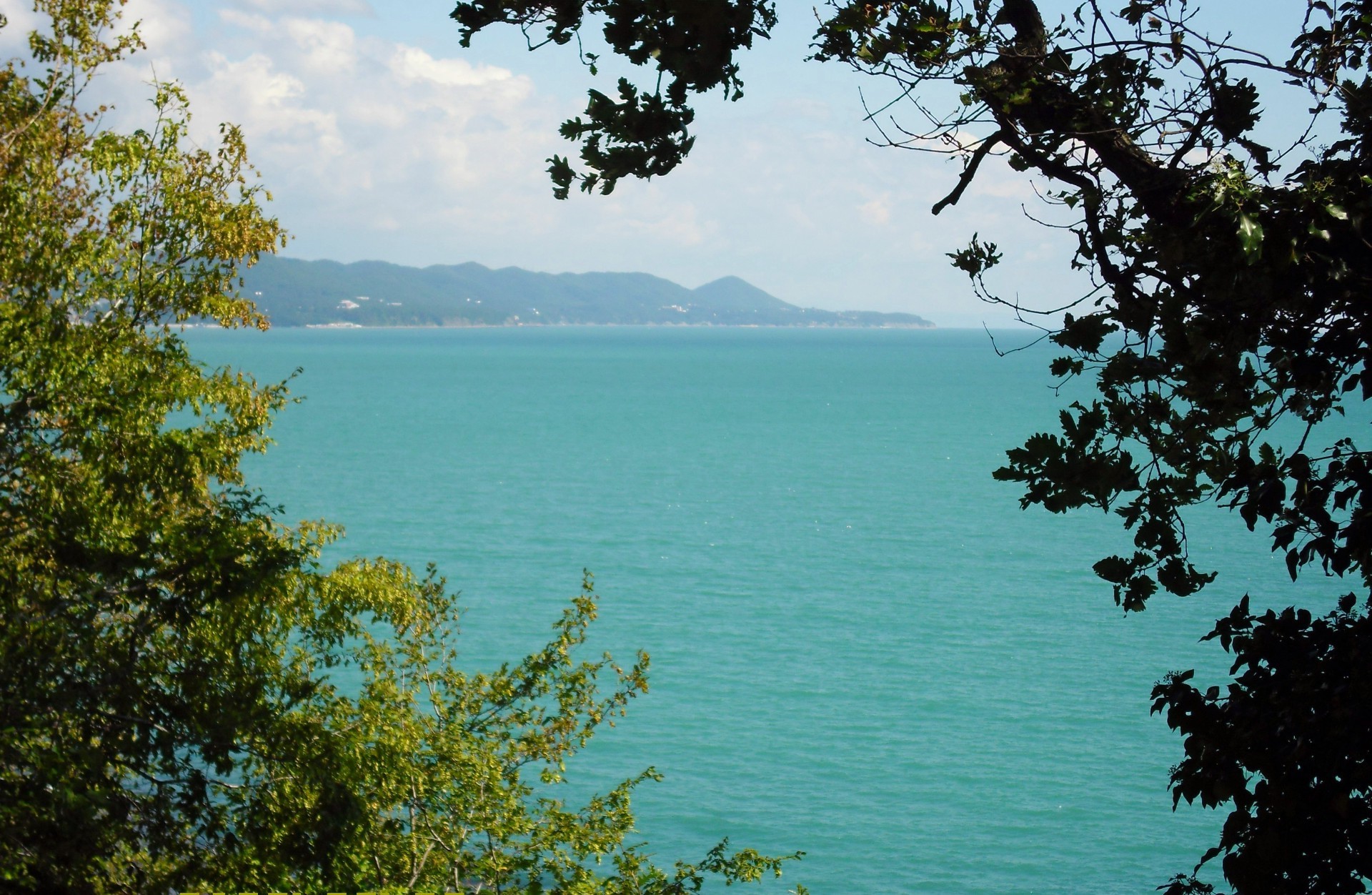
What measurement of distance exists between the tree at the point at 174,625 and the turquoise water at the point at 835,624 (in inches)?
375

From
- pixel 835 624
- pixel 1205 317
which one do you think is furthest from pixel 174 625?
pixel 835 624

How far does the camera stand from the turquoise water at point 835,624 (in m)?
21.2

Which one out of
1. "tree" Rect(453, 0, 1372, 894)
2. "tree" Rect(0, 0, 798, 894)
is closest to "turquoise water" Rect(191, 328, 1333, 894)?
"tree" Rect(0, 0, 798, 894)

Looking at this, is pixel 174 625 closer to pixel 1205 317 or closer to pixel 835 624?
pixel 1205 317

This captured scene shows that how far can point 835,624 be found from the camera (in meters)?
33.1

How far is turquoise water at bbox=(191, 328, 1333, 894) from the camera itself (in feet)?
69.4

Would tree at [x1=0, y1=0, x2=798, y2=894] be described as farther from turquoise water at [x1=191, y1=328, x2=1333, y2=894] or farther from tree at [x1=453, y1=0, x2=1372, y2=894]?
turquoise water at [x1=191, y1=328, x2=1333, y2=894]

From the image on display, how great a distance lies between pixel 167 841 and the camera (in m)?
5.61

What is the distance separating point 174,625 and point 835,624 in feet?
90.3

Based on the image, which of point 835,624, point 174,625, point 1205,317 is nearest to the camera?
point 1205,317

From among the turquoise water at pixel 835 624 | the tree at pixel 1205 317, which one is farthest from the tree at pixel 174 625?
the turquoise water at pixel 835 624

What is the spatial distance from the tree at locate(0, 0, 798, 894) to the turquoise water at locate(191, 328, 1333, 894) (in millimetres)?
9529

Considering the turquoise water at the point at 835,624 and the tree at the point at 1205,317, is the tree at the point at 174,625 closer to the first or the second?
the tree at the point at 1205,317

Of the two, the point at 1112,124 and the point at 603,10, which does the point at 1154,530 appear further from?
the point at 603,10
